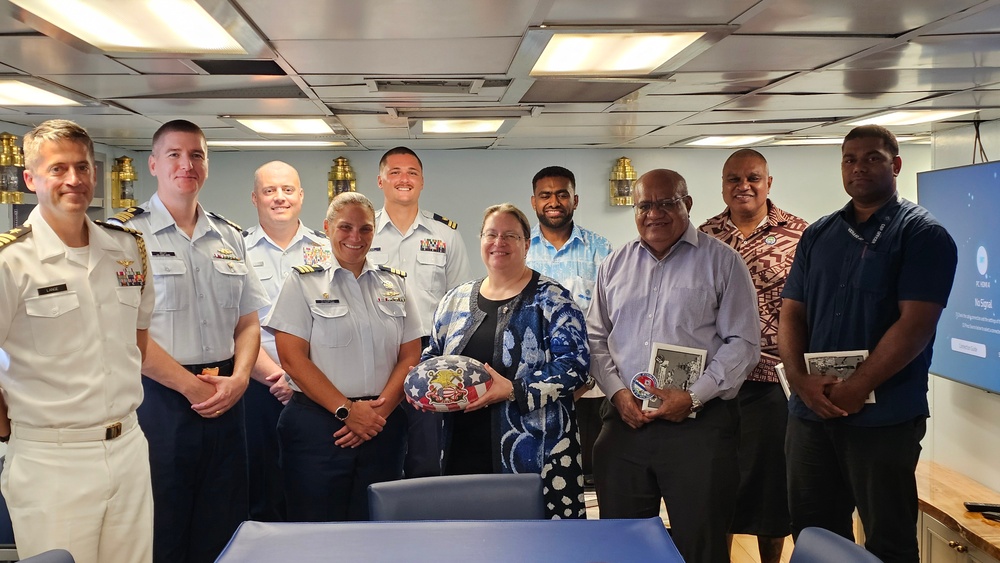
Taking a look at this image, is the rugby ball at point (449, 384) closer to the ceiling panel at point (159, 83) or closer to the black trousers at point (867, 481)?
the black trousers at point (867, 481)

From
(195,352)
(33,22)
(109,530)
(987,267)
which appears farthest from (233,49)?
(987,267)

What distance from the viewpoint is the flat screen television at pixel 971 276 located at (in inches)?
159

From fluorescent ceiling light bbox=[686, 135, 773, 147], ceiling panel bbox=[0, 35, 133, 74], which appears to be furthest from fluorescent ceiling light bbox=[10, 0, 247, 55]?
fluorescent ceiling light bbox=[686, 135, 773, 147]

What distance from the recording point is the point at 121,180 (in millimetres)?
6355

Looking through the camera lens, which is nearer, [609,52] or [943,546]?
[609,52]

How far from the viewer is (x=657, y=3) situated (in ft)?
7.22

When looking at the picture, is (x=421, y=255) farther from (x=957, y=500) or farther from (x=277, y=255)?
(x=957, y=500)

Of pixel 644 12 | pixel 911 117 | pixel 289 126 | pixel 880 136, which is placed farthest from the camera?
pixel 289 126

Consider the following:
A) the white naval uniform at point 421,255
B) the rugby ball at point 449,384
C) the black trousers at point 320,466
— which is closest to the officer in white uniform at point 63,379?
the black trousers at point 320,466

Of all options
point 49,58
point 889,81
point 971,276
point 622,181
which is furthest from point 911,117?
point 49,58

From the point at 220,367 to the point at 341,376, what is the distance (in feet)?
1.57

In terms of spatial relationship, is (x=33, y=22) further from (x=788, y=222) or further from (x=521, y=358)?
(x=788, y=222)

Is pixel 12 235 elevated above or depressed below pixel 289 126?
below

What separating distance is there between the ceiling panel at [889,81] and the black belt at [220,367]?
107 inches
